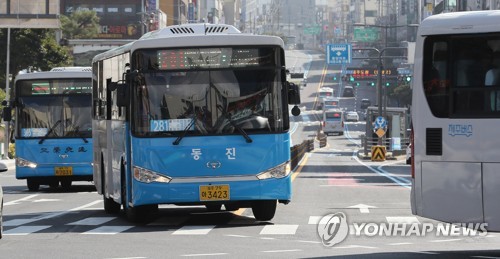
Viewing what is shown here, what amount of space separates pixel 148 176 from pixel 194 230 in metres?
1.31

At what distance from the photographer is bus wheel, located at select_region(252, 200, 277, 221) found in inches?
885

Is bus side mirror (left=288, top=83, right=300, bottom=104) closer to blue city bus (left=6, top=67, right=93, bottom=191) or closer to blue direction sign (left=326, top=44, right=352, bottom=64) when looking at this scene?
blue city bus (left=6, top=67, right=93, bottom=191)

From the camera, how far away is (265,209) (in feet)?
73.9

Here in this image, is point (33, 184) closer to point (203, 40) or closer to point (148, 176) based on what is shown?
point (148, 176)

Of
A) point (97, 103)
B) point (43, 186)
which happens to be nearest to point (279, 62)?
point (97, 103)

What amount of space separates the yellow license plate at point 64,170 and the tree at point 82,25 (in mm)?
117507

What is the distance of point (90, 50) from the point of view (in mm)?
139750

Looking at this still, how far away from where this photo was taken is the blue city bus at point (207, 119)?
21.6 m

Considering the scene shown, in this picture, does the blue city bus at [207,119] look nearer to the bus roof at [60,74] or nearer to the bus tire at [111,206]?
the bus tire at [111,206]


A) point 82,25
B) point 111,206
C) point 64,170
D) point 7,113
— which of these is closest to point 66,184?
point 64,170

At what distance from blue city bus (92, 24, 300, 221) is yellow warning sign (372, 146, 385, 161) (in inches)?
2152

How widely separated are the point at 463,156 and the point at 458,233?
5.12m

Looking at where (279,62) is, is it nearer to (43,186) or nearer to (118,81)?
(118,81)

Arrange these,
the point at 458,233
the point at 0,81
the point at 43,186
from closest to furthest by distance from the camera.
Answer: the point at 458,233 → the point at 43,186 → the point at 0,81
